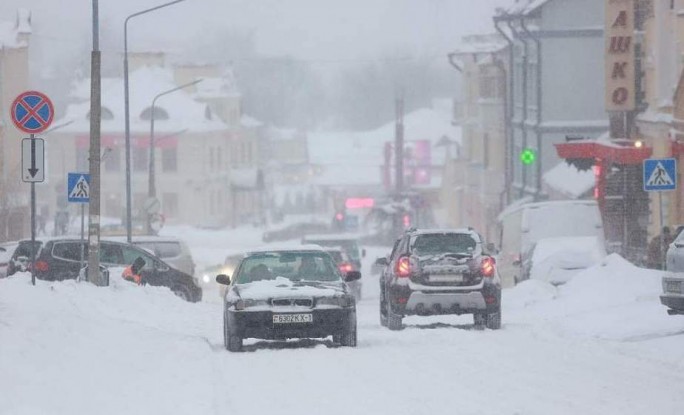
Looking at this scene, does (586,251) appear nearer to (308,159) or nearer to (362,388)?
(362,388)

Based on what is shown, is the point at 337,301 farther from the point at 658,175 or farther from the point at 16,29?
the point at 16,29

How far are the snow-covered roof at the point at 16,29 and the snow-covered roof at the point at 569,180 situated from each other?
2417cm

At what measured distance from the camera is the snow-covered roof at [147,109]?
98000 mm

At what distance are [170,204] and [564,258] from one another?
226ft

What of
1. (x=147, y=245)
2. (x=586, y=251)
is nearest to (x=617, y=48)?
(x=586, y=251)

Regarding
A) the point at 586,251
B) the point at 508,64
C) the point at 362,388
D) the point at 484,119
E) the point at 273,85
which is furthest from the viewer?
the point at 273,85

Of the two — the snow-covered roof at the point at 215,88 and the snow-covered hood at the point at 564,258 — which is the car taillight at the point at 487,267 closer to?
the snow-covered hood at the point at 564,258

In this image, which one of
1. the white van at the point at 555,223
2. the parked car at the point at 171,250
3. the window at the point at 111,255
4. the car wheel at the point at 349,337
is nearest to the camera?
the car wheel at the point at 349,337

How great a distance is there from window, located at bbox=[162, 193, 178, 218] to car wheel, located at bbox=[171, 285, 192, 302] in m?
66.3

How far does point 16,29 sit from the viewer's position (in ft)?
230

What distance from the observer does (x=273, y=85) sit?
7077 inches

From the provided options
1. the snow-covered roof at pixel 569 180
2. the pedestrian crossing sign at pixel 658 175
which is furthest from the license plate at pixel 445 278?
the snow-covered roof at pixel 569 180

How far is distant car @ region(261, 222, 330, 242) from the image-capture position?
301 feet

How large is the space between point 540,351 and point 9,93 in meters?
52.1
